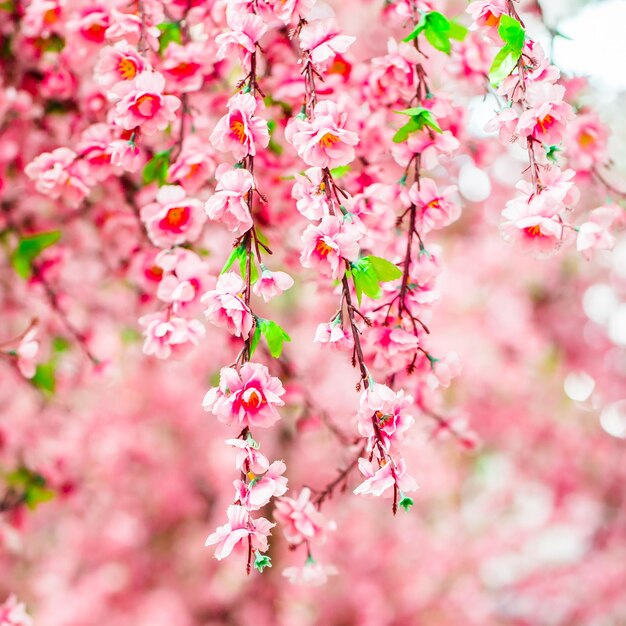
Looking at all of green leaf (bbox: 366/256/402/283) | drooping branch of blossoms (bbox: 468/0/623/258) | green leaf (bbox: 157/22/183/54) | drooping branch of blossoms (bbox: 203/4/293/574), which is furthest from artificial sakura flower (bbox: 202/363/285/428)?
green leaf (bbox: 157/22/183/54)

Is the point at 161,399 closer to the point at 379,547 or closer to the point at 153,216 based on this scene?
the point at 379,547

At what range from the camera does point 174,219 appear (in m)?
1.09

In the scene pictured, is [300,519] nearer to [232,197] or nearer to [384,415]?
[384,415]

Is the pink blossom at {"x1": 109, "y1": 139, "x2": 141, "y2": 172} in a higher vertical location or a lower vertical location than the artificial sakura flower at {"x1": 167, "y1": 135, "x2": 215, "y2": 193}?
higher

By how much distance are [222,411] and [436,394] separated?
0.69 meters

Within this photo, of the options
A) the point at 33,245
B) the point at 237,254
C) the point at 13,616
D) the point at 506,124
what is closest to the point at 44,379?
the point at 33,245

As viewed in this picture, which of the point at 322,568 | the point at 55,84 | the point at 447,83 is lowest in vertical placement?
the point at 322,568

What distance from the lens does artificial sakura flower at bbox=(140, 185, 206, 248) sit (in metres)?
1.06

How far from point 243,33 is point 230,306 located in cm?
35

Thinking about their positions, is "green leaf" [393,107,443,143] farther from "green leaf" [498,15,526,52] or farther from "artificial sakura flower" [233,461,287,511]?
"artificial sakura flower" [233,461,287,511]

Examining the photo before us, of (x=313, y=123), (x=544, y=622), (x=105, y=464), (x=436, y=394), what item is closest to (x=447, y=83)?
(x=436, y=394)

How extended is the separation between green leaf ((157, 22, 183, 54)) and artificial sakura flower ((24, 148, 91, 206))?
10.5 inches

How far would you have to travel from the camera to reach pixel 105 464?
3908mm

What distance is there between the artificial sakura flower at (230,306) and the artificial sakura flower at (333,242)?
9 cm
